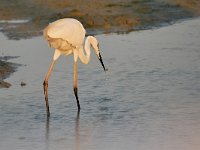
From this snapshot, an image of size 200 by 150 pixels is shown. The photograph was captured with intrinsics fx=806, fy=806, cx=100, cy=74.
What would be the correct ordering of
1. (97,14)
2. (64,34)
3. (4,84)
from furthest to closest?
(97,14)
(4,84)
(64,34)

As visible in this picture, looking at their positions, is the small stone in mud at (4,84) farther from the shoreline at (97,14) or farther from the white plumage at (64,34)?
the shoreline at (97,14)

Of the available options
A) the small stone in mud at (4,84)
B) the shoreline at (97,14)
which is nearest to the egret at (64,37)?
the small stone in mud at (4,84)

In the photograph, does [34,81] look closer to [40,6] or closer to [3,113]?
[3,113]

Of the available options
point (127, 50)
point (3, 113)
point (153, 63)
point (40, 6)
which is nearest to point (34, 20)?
point (40, 6)

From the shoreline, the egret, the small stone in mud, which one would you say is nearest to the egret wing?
→ the egret

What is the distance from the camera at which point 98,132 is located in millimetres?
9844

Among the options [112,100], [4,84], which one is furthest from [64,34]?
[4,84]

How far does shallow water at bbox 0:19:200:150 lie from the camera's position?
9410 mm

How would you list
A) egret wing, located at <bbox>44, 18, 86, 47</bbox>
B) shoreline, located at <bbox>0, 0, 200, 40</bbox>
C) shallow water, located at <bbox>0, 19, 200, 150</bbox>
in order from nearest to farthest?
shallow water, located at <bbox>0, 19, 200, 150</bbox>
egret wing, located at <bbox>44, 18, 86, 47</bbox>
shoreline, located at <bbox>0, 0, 200, 40</bbox>

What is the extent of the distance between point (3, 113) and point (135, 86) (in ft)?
8.51

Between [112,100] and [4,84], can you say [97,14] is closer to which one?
[4,84]

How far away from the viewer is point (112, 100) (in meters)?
11.7

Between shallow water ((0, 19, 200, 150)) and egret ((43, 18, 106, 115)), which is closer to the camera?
shallow water ((0, 19, 200, 150))

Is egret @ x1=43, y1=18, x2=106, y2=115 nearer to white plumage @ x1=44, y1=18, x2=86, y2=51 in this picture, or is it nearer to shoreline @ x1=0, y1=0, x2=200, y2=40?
white plumage @ x1=44, y1=18, x2=86, y2=51
